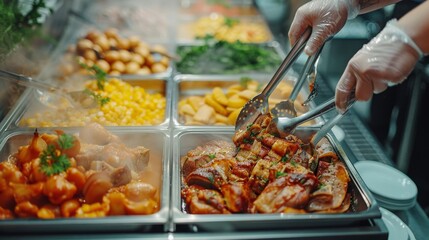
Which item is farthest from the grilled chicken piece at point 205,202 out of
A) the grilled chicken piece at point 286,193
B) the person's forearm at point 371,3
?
the person's forearm at point 371,3

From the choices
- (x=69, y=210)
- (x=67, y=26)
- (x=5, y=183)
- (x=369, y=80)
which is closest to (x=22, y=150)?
(x=5, y=183)

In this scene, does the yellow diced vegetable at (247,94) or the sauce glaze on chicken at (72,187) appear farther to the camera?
the yellow diced vegetable at (247,94)

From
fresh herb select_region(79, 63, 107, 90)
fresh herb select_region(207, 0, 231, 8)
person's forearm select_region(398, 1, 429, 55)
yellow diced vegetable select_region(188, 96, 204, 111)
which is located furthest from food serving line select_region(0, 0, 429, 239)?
fresh herb select_region(207, 0, 231, 8)

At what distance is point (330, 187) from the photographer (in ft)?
7.64

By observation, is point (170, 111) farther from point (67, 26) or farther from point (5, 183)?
point (67, 26)

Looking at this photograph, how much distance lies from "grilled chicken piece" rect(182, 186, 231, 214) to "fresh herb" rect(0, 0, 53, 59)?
2.06 meters

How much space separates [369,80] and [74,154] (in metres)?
1.71

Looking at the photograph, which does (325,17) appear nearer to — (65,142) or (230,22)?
(65,142)

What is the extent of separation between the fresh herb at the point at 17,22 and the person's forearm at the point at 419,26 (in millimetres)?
2918

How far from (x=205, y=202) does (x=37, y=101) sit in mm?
1988

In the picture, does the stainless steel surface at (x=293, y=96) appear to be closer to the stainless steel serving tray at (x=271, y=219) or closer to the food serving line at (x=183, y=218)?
the food serving line at (x=183, y=218)

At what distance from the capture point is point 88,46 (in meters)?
4.33

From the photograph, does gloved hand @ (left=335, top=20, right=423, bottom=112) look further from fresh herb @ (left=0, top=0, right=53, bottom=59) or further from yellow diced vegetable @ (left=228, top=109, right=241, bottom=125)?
fresh herb @ (left=0, top=0, right=53, bottom=59)

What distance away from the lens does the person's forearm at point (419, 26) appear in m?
2.05
